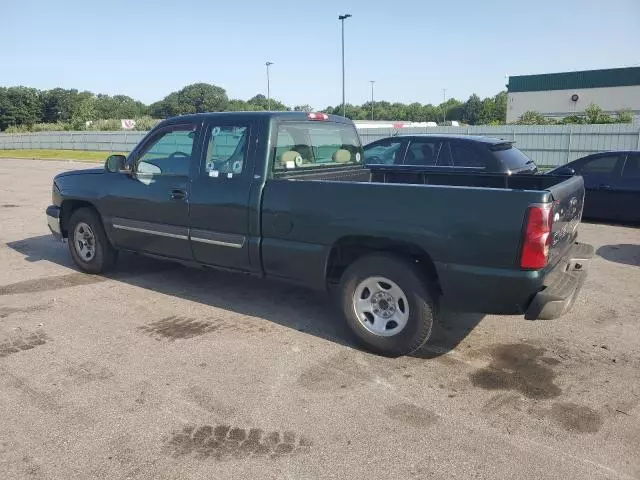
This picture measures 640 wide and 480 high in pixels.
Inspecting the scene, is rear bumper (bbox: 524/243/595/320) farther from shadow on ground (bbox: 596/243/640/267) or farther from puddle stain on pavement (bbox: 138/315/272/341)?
shadow on ground (bbox: 596/243/640/267)

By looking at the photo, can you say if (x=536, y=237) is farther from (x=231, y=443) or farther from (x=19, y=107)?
(x=19, y=107)

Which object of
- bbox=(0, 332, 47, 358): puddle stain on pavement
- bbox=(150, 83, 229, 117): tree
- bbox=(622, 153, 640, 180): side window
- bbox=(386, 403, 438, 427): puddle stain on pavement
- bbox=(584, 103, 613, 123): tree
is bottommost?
bbox=(386, 403, 438, 427): puddle stain on pavement

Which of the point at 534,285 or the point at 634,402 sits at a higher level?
the point at 534,285

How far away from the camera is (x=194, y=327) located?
5016 millimetres

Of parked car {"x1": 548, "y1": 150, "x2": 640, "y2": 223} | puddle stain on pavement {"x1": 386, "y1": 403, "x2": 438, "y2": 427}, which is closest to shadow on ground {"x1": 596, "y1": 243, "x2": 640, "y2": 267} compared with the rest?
parked car {"x1": 548, "y1": 150, "x2": 640, "y2": 223}

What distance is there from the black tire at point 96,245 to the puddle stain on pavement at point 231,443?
3.76 meters

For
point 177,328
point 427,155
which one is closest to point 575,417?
point 177,328

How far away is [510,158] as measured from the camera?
888 cm

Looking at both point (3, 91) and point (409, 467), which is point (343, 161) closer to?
point (409, 467)

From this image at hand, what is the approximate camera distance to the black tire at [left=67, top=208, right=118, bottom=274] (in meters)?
6.50

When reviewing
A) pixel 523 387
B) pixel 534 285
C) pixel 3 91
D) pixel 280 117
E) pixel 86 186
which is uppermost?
pixel 3 91

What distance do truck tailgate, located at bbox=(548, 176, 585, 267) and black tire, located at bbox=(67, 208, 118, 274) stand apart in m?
4.91

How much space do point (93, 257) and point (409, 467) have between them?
501cm

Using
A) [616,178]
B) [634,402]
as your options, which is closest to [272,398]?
[634,402]
